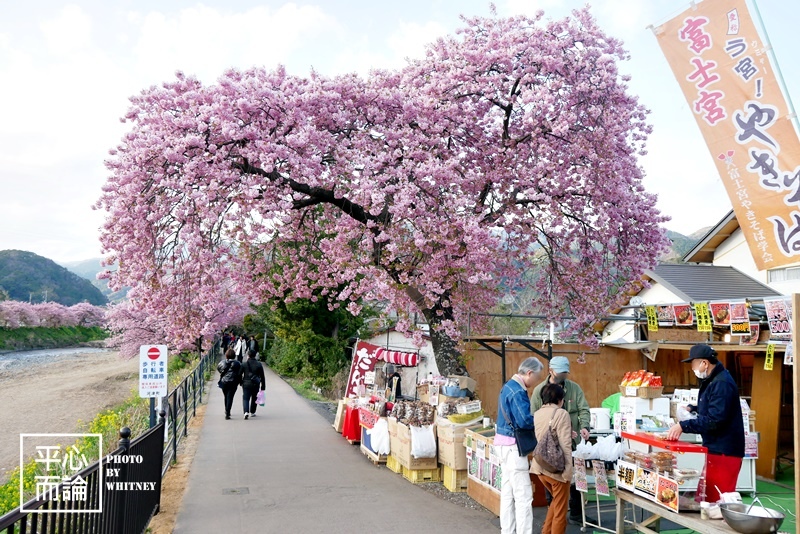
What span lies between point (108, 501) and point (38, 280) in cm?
17514

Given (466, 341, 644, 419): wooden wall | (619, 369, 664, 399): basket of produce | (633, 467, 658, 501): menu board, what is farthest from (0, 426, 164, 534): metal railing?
(466, 341, 644, 419): wooden wall

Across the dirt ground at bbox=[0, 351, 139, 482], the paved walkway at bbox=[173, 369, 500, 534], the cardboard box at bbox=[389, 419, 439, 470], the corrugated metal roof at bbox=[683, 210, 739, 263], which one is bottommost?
the dirt ground at bbox=[0, 351, 139, 482]

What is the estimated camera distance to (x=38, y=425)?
2947 centimetres

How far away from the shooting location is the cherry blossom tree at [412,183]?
392 inches

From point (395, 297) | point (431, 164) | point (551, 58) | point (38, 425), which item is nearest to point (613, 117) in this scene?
point (551, 58)

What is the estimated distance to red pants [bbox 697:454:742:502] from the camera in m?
5.69

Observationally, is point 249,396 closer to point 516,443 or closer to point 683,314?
point 683,314

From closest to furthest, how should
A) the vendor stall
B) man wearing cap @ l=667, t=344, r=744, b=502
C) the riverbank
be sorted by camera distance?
the vendor stall
man wearing cap @ l=667, t=344, r=744, b=502
the riverbank

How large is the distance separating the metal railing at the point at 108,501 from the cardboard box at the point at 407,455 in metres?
3.55

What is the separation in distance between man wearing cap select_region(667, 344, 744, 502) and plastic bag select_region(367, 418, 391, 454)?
19.0 feet

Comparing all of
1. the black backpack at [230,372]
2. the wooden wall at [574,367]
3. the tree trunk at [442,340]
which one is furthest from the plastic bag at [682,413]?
the black backpack at [230,372]

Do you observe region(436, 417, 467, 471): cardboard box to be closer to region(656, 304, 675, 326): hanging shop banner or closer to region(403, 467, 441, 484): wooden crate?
region(403, 467, 441, 484): wooden crate

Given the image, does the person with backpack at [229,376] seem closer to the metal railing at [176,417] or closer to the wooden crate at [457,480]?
the metal railing at [176,417]

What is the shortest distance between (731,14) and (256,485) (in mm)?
8351
